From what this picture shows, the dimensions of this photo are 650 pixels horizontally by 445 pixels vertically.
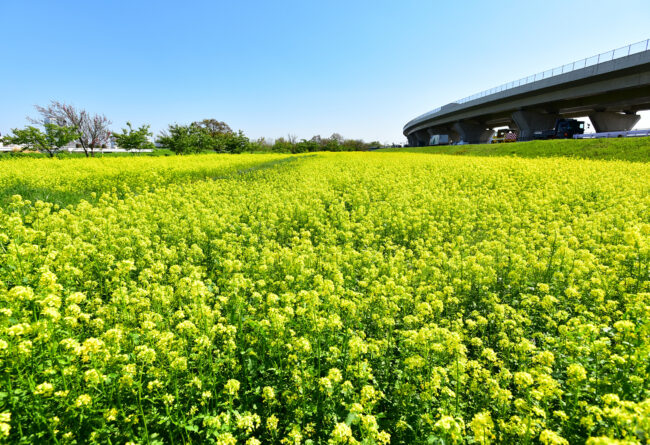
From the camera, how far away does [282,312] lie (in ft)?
13.5

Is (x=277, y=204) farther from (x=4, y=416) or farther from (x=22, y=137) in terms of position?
(x=22, y=137)

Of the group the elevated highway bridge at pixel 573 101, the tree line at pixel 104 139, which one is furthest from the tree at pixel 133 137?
the elevated highway bridge at pixel 573 101

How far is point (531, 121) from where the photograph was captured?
158 ft

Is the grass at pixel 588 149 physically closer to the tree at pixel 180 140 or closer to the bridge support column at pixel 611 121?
the bridge support column at pixel 611 121

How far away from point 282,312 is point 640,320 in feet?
15.2

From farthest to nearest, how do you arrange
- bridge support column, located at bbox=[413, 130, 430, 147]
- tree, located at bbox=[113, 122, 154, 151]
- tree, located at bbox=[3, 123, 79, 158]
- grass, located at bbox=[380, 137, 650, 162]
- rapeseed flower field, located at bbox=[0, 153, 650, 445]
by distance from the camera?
1. bridge support column, located at bbox=[413, 130, 430, 147]
2. tree, located at bbox=[113, 122, 154, 151]
3. tree, located at bbox=[3, 123, 79, 158]
4. grass, located at bbox=[380, 137, 650, 162]
5. rapeseed flower field, located at bbox=[0, 153, 650, 445]

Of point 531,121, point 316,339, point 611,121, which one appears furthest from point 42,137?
point 611,121

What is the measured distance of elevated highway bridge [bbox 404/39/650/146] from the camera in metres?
31.2

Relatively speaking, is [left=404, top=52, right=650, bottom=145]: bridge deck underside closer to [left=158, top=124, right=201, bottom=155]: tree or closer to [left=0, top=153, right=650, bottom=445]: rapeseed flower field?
[left=0, top=153, right=650, bottom=445]: rapeseed flower field

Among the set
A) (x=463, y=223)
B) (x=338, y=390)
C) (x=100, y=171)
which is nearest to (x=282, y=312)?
(x=338, y=390)

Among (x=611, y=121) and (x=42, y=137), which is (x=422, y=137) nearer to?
(x=611, y=121)

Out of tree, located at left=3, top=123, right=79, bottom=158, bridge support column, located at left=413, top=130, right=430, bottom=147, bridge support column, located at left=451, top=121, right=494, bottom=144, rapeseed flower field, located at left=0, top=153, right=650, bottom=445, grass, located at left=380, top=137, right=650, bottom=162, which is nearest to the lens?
rapeseed flower field, located at left=0, top=153, right=650, bottom=445

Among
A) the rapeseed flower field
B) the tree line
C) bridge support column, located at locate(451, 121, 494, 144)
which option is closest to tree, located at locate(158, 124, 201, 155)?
the tree line

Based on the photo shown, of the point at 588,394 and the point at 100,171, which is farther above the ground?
the point at 100,171
